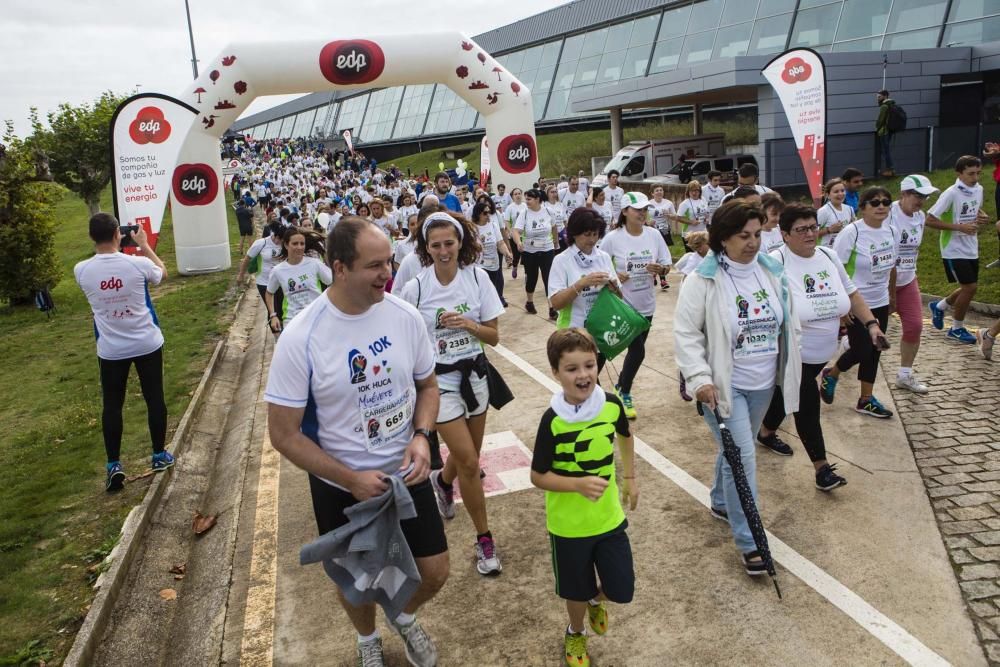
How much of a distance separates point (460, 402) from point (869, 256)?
12.8 feet

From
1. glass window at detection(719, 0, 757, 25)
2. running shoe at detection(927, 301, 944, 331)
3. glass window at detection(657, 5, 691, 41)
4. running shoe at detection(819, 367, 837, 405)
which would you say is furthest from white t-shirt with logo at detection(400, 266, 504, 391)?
glass window at detection(657, 5, 691, 41)

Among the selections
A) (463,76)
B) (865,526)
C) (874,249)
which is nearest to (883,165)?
(463,76)

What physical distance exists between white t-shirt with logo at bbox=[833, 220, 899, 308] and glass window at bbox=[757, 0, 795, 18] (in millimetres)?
22597

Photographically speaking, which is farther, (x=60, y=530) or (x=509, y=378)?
(x=509, y=378)

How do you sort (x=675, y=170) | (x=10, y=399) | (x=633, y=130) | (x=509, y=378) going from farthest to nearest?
(x=633, y=130) → (x=675, y=170) → (x=10, y=399) → (x=509, y=378)

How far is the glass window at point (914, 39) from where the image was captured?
68.3 ft

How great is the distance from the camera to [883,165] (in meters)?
18.8

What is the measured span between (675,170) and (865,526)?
2066 centimetres

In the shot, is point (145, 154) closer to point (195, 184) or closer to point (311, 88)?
point (195, 184)

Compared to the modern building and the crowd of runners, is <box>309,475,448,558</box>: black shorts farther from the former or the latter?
the modern building

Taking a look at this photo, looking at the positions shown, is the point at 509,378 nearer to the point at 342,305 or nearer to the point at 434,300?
the point at 434,300

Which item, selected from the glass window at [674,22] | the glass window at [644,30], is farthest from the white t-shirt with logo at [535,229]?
the glass window at [644,30]

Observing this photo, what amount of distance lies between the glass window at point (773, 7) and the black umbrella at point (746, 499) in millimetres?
25838

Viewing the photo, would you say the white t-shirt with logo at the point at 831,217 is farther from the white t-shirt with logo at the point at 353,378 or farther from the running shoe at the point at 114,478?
the running shoe at the point at 114,478
